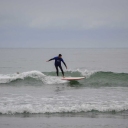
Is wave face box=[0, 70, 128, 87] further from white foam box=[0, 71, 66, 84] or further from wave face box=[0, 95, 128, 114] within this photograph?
wave face box=[0, 95, 128, 114]

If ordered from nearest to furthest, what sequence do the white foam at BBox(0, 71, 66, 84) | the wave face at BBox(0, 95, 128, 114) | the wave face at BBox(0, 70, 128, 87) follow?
the wave face at BBox(0, 95, 128, 114)
the wave face at BBox(0, 70, 128, 87)
the white foam at BBox(0, 71, 66, 84)

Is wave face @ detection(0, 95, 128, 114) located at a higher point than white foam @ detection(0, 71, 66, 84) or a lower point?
lower

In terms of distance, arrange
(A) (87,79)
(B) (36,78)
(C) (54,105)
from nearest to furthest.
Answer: (C) (54,105), (B) (36,78), (A) (87,79)

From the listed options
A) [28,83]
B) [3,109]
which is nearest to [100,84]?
[28,83]

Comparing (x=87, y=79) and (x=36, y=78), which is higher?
(x=36, y=78)

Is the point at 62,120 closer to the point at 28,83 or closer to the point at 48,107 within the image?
the point at 48,107

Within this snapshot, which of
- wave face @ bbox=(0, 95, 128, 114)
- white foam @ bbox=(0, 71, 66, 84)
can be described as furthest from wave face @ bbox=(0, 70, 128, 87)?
wave face @ bbox=(0, 95, 128, 114)

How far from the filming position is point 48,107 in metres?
11.8

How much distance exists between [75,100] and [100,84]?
7184 millimetres

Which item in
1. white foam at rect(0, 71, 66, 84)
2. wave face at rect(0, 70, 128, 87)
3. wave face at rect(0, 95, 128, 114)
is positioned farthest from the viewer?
white foam at rect(0, 71, 66, 84)

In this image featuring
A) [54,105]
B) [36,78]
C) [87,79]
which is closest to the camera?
[54,105]

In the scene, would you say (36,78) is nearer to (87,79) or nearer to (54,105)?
(87,79)

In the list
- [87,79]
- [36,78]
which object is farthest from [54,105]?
[87,79]

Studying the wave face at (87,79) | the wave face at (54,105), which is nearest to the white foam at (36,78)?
the wave face at (87,79)
